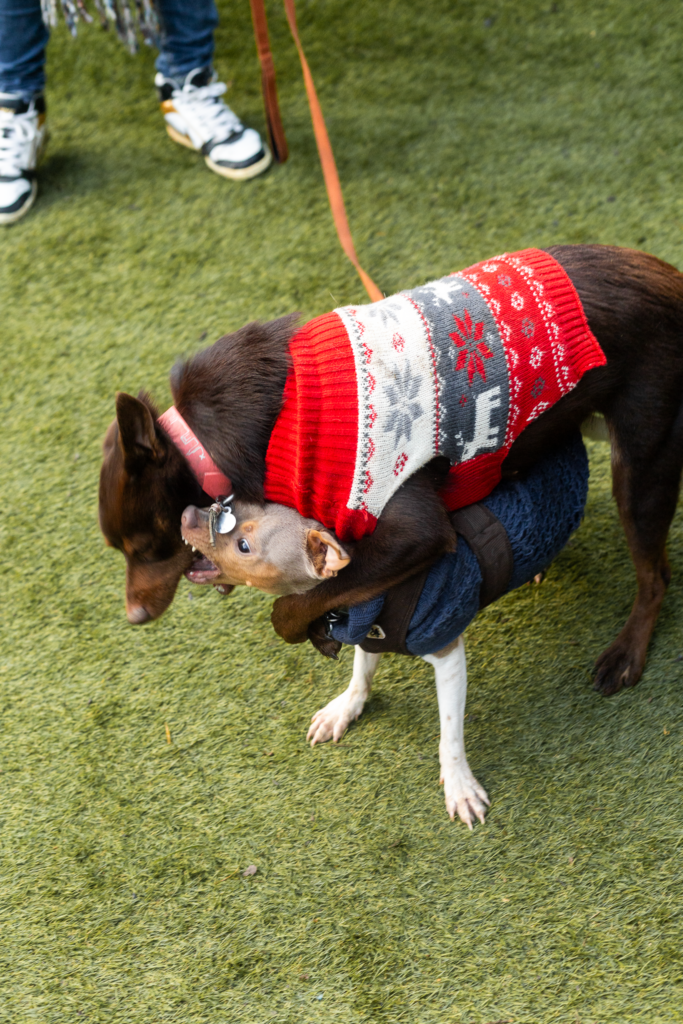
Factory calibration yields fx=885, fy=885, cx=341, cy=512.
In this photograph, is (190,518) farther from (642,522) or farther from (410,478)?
(642,522)

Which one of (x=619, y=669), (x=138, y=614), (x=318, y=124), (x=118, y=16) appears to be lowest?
(x=619, y=669)

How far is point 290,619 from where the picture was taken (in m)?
2.13

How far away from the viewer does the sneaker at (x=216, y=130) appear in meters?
4.22

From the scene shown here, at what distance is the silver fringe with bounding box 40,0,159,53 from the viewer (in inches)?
153

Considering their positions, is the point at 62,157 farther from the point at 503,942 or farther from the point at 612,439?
the point at 503,942

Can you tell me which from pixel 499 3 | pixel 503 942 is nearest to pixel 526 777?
pixel 503 942

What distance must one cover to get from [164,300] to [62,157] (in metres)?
1.33

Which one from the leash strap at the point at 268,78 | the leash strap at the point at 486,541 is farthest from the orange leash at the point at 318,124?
the leash strap at the point at 486,541

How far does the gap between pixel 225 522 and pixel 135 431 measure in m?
0.27

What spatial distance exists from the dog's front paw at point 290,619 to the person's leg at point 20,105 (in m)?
2.99

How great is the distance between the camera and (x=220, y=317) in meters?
3.69

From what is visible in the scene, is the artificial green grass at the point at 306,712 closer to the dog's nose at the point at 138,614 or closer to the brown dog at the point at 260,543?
the dog's nose at the point at 138,614

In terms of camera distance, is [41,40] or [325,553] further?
[41,40]

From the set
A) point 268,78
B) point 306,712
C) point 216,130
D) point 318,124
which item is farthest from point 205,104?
point 306,712
